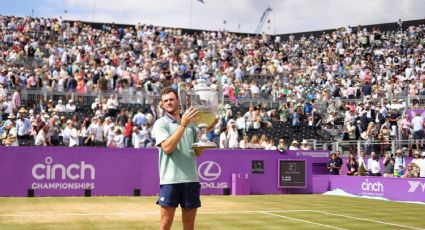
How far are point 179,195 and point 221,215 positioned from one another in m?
8.55

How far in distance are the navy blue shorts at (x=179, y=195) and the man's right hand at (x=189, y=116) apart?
0.68m

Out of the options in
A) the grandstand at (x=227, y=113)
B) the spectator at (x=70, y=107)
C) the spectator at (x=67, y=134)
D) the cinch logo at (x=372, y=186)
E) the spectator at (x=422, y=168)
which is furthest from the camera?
the spectator at (x=70, y=107)

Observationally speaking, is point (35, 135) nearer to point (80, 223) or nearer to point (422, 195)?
point (80, 223)

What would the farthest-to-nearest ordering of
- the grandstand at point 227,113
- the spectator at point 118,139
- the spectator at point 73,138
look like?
the spectator at point 118,139, the spectator at point 73,138, the grandstand at point 227,113

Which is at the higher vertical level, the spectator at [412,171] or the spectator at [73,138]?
the spectator at [73,138]

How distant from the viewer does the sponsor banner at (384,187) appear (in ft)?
67.4

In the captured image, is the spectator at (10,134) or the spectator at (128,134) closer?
the spectator at (10,134)

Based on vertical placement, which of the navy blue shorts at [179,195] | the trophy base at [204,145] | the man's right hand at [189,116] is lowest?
the navy blue shorts at [179,195]

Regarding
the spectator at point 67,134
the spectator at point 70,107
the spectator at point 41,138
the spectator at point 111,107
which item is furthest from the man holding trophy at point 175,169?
the spectator at point 70,107

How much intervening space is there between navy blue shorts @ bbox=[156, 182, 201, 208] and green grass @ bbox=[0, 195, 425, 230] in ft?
19.9

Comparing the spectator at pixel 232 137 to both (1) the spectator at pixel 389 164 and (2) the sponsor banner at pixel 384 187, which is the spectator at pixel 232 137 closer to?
(2) the sponsor banner at pixel 384 187

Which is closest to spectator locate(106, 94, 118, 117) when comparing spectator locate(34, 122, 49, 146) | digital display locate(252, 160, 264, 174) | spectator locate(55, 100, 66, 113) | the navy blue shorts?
Answer: spectator locate(55, 100, 66, 113)

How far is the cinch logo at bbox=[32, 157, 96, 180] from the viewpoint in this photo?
69.5ft

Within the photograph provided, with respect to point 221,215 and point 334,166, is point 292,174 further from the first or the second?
point 221,215
